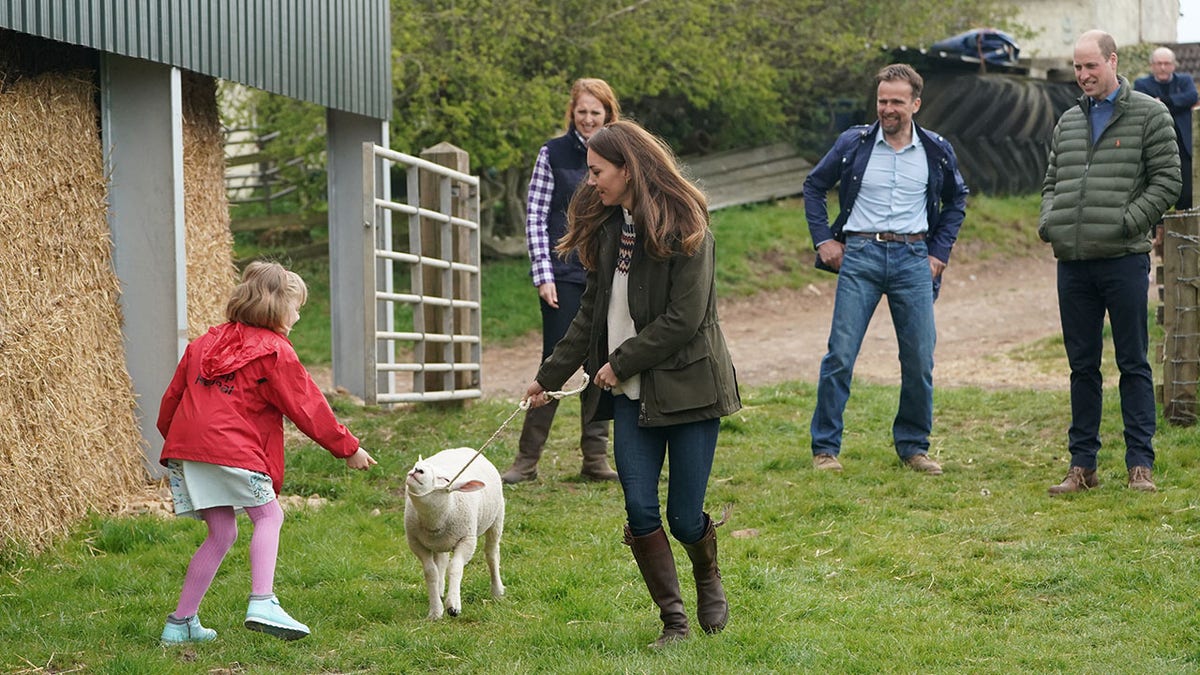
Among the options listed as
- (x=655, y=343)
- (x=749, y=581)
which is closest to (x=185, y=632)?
(x=655, y=343)

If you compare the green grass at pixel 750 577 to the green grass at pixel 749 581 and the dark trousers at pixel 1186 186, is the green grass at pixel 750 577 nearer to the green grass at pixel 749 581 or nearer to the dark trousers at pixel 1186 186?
the green grass at pixel 749 581

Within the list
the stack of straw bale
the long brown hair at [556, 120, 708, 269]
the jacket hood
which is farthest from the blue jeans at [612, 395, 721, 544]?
the stack of straw bale

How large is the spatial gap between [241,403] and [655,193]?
167cm

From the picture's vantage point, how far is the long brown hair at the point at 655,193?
14.9 ft

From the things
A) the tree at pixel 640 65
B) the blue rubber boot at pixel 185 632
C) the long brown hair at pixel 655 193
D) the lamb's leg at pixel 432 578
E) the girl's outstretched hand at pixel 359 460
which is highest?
the tree at pixel 640 65

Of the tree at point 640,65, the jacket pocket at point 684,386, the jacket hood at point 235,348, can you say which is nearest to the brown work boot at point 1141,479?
the jacket pocket at point 684,386

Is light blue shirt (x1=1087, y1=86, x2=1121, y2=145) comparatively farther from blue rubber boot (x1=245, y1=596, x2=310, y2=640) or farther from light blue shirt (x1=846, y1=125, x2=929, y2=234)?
blue rubber boot (x1=245, y1=596, x2=310, y2=640)

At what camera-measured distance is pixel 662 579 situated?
4.70 meters

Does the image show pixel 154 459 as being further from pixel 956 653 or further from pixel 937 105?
pixel 937 105

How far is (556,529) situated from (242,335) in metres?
2.36

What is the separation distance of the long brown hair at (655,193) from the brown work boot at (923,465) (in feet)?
12.1

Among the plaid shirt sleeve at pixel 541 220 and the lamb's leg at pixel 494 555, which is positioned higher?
the plaid shirt sleeve at pixel 541 220

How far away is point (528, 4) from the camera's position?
1731 cm

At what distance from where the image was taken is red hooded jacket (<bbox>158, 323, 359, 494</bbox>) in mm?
4879
